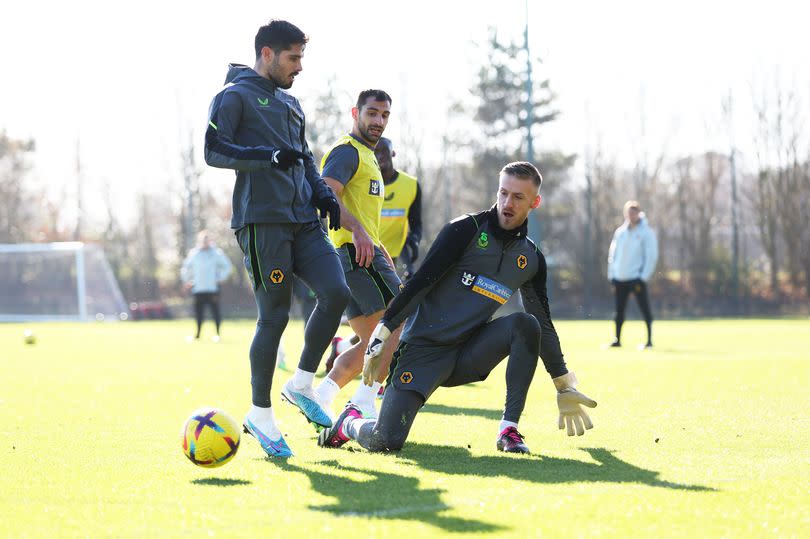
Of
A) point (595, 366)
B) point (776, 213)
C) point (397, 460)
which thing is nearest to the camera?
point (397, 460)

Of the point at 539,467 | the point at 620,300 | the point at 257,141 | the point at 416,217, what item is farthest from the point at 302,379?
the point at 620,300

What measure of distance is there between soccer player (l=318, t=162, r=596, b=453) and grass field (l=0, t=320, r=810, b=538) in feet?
0.60

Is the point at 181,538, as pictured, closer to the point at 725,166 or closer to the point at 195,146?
the point at 725,166

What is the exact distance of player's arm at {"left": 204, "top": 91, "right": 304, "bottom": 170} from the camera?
241 inches

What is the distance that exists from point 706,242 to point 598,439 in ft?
136

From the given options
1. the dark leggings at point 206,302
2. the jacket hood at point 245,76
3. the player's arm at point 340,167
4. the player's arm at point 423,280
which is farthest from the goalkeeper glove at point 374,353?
the dark leggings at point 206,302

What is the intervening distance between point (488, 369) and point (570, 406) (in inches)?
20.6

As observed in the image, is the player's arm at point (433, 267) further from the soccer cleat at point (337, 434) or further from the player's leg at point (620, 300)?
the player's leg at point (620, 300)

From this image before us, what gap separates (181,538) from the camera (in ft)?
13.8

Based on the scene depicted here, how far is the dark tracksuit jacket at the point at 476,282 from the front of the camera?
21.4 feet

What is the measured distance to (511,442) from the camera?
6.38m

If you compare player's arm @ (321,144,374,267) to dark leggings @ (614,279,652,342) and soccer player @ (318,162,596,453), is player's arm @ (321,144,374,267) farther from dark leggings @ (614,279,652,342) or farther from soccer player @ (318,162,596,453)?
dark leggings @ (614,279,652,342)

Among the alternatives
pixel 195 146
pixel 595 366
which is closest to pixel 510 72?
pixel 195 146

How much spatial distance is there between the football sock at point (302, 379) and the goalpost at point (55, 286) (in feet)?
112
